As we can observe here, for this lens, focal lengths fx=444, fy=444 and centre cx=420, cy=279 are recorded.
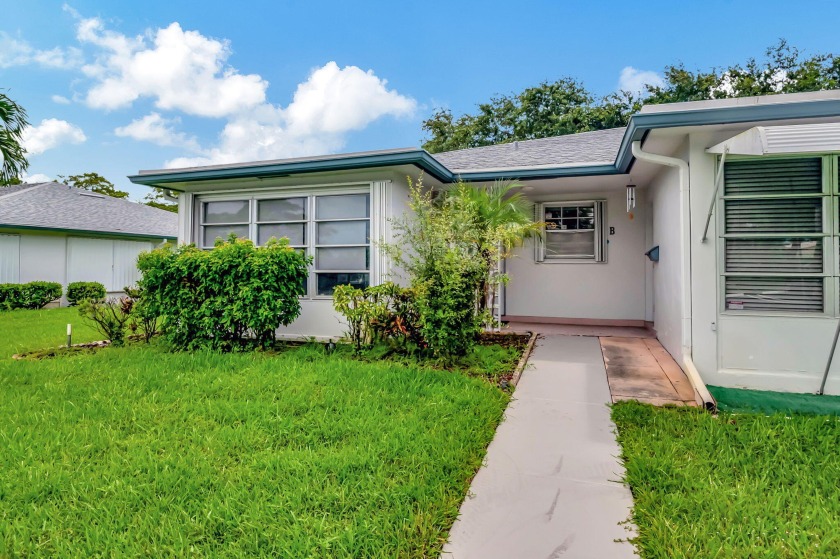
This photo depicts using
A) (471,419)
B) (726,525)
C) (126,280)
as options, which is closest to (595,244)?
(471,419)

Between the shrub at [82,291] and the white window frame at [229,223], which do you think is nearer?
the white window frame at [229,223]

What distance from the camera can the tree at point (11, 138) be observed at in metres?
7.49

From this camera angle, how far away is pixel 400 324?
Result: 5566 millimetres

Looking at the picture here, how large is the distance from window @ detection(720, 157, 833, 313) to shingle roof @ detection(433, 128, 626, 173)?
2454 millimetres

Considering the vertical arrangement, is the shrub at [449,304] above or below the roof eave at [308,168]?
below

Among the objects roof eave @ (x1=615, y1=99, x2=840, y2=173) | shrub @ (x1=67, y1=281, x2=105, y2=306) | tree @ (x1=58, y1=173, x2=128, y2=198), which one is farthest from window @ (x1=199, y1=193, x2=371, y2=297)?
tree @ (x1=58, y1=173, x2=128, y2=198)

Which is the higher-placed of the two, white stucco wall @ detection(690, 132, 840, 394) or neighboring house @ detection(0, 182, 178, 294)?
neighboring house @ detection(0, 182, 178, 294)

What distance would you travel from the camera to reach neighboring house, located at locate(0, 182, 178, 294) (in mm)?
13445

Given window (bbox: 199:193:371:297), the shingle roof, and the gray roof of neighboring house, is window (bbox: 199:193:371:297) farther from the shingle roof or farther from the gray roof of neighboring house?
the gray roof of neighboring house

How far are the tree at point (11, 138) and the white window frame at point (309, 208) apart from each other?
319cm

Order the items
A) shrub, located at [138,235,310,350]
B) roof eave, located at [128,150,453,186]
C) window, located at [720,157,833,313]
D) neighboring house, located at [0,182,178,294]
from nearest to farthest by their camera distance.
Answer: window, located at [720,157,833,313] < shrub, located at [138,235,310,350] < roof eave, located at [128,150,453,186] < neighboring house, located at [0,182,178,294]

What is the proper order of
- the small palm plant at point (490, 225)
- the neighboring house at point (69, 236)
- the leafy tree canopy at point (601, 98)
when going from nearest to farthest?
the small palm plant at point (490, 225), the neighboring house at point (69, 236), the leafy tree canopy at point (601, 98)

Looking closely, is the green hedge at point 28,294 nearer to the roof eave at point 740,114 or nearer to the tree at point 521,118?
the roof eave at point 740,114

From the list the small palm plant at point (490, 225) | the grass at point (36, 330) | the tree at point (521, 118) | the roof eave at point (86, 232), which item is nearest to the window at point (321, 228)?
the small palm plant at point (490, 225)
